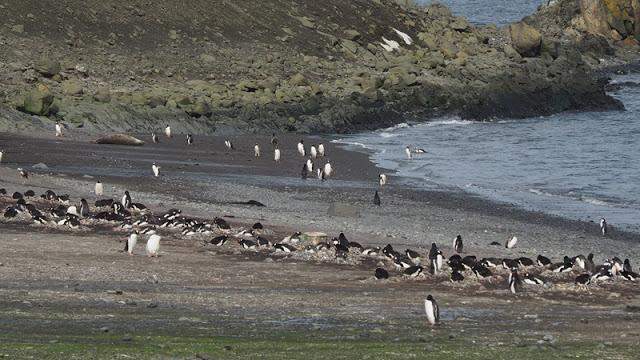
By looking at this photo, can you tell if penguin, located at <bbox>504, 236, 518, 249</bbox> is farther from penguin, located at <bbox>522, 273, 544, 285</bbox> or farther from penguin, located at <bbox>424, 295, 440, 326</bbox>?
penguin, located at <bbox>424, 295, 440, 326</bbox>

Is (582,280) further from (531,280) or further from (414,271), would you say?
(414,271)

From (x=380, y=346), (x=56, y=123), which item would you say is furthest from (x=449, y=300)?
(x=56, y=123)

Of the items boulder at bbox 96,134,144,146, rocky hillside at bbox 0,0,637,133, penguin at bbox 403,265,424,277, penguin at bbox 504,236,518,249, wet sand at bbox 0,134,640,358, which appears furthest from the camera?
rocky hillside at bbox 0,0,637,133

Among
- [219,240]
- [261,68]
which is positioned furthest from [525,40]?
[219,240]

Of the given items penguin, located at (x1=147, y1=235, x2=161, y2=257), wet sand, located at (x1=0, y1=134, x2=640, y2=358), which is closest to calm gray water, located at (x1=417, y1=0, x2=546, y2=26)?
wet sand, located at (x1=0, y1=134, x2=640, y2=358)

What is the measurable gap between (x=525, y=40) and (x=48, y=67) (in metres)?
36.5

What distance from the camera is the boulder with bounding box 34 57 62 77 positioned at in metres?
52.5

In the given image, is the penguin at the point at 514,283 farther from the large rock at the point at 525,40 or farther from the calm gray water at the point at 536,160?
the large rock at the point at 525,40

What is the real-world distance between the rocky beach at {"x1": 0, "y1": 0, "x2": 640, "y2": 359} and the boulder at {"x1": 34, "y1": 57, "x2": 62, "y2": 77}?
7cm

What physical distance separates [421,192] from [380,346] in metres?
23.5

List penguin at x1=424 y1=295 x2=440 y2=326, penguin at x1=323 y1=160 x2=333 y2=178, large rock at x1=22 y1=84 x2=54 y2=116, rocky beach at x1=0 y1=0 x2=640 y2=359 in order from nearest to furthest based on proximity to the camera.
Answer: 1. rocky beach at x1=0 y1=0 x2=640 y2=359
2. penguin at x1=424 y1=295 x2=440 y2=326
3. penguin at x1=323 y1=160 x2=333 y2=178
4. large rock at x1=22 y1=84 x2=54 y2=116

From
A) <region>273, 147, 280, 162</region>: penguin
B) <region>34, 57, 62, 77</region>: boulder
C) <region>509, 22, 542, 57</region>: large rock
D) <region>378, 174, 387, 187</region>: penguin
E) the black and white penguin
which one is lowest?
the black and white penguin

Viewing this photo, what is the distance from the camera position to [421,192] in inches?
1455

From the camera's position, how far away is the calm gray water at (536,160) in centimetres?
3719
